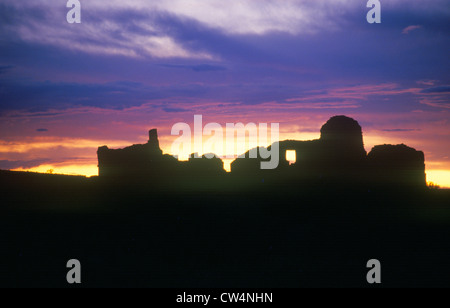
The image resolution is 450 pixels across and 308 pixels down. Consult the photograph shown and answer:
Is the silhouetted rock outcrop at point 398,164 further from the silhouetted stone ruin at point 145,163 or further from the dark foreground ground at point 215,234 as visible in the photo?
the silhouetted stone ruin at point 145,163

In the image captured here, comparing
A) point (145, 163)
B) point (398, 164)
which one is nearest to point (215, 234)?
point (145, 163)

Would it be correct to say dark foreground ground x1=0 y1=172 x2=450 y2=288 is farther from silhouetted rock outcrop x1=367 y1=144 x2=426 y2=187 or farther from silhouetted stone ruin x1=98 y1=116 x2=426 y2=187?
silhouetted rock outcrop x1=367 y1=144 x2=426 y2=187

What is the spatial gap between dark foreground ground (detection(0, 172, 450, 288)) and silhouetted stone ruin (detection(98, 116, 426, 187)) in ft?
5.67

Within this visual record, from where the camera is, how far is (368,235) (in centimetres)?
2414

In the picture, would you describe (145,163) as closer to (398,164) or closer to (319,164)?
(319,164)

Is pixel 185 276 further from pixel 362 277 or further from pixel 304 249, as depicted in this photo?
pixel 362 277

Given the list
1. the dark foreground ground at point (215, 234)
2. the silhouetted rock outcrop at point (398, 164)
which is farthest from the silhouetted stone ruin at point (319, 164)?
the dark foreground ground at point (215, 234)

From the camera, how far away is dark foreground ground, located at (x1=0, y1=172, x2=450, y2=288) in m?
20.2

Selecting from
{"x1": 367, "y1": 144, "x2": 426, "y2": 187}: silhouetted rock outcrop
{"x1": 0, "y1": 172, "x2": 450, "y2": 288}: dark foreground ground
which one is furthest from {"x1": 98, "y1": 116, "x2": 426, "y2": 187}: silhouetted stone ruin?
{"x1": 0, "y1": 172, "x2": 450, "y2": 288}: dark foreground ground

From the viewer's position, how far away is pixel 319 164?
33000 millimetres

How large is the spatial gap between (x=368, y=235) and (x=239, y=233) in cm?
679

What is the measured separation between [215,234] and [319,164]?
12.2 metres
